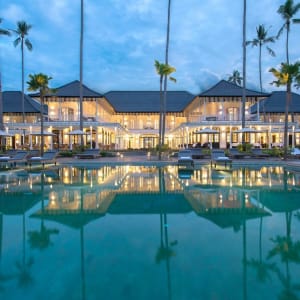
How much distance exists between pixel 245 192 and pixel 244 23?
73.5 feet

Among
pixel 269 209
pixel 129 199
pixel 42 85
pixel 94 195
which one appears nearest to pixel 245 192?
pixel 269 209

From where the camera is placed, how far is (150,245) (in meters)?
5.13

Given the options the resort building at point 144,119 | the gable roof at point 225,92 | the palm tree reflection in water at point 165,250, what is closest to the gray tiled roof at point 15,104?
the resort building at point 144,119

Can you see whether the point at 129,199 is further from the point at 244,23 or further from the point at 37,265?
the point at 244,23

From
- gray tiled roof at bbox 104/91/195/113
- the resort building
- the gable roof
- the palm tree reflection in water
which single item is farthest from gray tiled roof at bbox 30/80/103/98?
the palm tree reflection in water

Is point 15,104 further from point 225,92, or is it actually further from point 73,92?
point 225,92

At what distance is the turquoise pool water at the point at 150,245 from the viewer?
3.69 metres

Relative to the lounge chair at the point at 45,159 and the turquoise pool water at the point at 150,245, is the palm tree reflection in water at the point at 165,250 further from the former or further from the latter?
the lounge chair at the point at 45,159

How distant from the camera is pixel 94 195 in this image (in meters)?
9.24

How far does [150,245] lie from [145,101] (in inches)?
1759

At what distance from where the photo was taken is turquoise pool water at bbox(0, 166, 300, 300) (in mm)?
3691

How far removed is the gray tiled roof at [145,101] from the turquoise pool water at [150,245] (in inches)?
1494

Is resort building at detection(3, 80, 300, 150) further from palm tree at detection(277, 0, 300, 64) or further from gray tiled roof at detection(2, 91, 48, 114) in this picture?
palm tree at detection(277, 0, 300, 64)

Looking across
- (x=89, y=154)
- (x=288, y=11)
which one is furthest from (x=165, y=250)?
(x=288, y=11)
